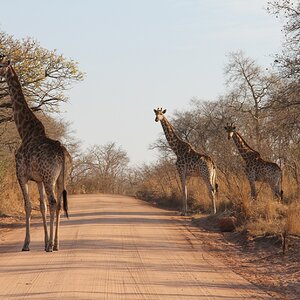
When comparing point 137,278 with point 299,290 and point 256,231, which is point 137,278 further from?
point 256,231

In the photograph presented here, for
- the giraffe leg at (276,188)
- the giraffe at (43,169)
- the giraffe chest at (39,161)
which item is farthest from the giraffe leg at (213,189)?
the giraffe chest at (39,161)

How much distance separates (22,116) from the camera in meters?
13.8

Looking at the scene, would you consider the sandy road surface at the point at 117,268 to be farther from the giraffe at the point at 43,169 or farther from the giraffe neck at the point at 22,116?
the giraffe neck at the point at 22,116

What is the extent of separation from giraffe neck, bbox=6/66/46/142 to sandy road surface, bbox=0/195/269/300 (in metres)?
2.35

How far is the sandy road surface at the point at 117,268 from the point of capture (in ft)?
27.4

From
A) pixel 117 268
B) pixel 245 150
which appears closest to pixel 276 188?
pixel 245 150

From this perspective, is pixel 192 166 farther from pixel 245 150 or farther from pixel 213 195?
pixel 245 150

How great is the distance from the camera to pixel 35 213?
73.2ft

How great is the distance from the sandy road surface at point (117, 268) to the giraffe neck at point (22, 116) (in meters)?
2.35

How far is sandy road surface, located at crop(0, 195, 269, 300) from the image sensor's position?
8.34 meters

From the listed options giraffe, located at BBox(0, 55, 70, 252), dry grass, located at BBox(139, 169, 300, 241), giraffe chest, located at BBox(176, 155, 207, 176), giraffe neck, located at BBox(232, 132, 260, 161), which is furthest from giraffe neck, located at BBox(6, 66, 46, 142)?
giraffe neck, located at BBox(232, 132, 260, 161)

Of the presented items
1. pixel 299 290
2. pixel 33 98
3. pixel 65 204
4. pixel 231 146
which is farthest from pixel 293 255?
pixel 231 146

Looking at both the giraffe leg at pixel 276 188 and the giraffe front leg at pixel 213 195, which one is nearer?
the giraffe leg at pixel 276 188

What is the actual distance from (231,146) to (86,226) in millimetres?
15439
